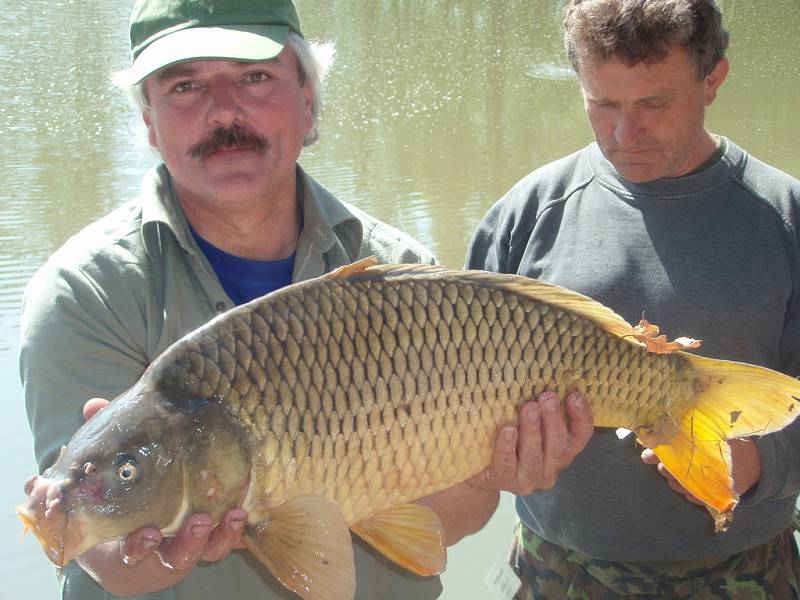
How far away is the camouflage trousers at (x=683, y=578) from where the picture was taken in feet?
5.40

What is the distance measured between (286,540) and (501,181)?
5.21 metres

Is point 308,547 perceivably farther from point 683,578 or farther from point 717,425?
point 683,578

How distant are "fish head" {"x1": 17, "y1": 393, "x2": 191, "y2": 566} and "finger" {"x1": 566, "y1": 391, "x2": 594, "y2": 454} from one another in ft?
1.80

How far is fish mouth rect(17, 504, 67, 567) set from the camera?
1087 millimetres

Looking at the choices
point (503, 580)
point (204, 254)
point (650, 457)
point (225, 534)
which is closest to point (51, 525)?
point (225, 534)

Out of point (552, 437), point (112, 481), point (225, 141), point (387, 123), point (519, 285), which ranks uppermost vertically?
point (225, 141)

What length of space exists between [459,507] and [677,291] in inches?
21.6

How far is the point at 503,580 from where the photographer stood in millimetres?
1823

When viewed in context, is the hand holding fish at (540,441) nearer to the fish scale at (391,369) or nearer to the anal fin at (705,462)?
the fish scale at (391,369)

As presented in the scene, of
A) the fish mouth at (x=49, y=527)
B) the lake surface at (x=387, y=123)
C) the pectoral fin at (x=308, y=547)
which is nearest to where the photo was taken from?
the fish mouth at (x=49, y=527)

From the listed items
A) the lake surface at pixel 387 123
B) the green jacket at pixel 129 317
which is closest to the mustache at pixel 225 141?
the green jacket at pixel 129 317

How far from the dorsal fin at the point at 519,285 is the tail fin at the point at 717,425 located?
0.12 metres

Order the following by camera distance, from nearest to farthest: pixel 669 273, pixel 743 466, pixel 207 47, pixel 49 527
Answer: pixel 49 527, pixel 207 47, pixel 743 466, pixel 669 273

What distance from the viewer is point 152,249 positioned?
147 centimetres
